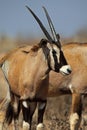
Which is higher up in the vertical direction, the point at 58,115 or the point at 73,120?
the point at 73,120

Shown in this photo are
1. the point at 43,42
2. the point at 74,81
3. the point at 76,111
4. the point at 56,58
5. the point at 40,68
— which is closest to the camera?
the point at 56,58

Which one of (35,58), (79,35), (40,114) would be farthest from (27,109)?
(79,35)

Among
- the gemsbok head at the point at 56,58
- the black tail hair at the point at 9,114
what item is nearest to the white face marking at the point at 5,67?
the black tail hair at the point at 9,114

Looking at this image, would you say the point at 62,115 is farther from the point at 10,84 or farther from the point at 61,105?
the point at 10,84

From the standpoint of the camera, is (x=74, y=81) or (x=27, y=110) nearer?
(x=27, y=110)

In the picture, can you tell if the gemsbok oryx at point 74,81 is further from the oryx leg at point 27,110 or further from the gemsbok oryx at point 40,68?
the gemsbok oryx at point 40,68

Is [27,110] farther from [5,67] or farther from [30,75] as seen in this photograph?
[5,67]

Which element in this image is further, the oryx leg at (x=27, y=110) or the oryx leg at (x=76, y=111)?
the oryx leg at (x=76, y=111)

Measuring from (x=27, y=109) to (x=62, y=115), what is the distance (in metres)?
5.61

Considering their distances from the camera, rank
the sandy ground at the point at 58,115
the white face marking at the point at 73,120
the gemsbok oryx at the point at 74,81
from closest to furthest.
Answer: the white face marking at the point at 73,120, the gemsbok oryx at the point at 74,81, the sandy ground at the point at 58,115

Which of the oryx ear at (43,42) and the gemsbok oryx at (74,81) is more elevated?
the oryx ear at (43,42)

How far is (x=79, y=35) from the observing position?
85.1 ft

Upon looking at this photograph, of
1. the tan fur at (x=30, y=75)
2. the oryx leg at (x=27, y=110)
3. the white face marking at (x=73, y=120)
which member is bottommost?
the white face marking at (x=73, y=120)

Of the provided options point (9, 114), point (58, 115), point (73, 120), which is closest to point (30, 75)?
point (9, 114)
